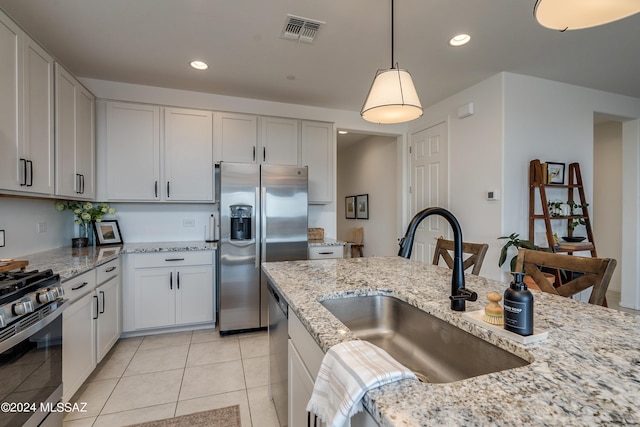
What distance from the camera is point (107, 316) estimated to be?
2461mm

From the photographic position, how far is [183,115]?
3.31 m

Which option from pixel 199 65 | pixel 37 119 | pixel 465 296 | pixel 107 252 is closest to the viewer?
pixel 465 296

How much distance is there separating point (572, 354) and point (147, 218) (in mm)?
3819

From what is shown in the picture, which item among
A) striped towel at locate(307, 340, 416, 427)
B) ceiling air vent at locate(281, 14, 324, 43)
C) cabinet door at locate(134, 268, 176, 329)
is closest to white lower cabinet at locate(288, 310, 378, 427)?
striped towel at locate(307, 340, 416, 427)

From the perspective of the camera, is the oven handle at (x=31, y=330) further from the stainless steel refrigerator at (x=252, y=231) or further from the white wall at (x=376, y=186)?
the white wall at (x=376, y=186)

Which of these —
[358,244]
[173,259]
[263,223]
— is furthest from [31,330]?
[358,244]

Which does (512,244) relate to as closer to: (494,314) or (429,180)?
(429,180)

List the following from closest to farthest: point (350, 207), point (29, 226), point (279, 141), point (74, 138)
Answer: point (29, 226) → point (74, 138) → point (279, 141) → point (350, 207)

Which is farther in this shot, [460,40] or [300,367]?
[460,40]

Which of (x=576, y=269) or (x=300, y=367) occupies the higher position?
(x=576, y=269)

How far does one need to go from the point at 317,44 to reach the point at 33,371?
108 inches

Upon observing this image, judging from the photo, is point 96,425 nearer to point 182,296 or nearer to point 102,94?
point 182,296

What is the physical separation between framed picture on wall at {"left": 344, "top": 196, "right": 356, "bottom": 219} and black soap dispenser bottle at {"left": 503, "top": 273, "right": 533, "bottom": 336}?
17.8 ft

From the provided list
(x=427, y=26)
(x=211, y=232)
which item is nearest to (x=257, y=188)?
(x=211, y=232)
